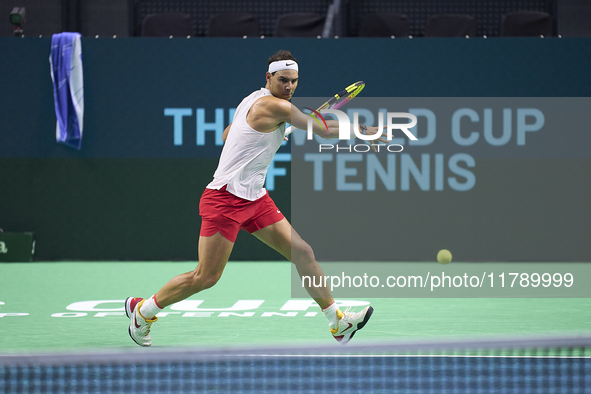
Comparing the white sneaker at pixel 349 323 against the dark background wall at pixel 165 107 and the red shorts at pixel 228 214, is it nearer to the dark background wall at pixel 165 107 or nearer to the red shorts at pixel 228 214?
the red shorts at pixel 228 214

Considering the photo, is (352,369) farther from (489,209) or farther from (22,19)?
(22,19)

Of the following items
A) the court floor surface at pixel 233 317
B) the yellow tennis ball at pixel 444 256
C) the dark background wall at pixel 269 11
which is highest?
the dark background wall at pixel 269 11

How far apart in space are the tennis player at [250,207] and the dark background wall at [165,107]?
4.28 meters

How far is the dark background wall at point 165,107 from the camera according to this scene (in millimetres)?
8188

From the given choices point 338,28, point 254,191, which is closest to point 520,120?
point 338,28

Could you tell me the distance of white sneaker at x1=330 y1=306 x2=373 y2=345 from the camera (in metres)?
3.91

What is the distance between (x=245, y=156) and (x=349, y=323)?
1.02 metres

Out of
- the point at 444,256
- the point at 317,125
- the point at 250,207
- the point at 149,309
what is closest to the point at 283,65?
the point at 317,125

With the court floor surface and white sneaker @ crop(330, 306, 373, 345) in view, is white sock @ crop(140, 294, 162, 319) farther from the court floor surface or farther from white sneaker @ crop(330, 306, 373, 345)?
white sneaker @ crop(330, 306, 373, 345)

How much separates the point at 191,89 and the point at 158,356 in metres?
6.79

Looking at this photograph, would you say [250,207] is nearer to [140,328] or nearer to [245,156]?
[245,156]

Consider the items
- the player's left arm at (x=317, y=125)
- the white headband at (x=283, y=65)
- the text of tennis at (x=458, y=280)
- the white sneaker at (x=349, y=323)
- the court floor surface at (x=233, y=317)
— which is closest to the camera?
the player's left arm at (x=317, y=125)

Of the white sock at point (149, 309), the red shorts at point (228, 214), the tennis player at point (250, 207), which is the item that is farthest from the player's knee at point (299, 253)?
the white sock at point (149, 309)

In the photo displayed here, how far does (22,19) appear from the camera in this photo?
861cm
